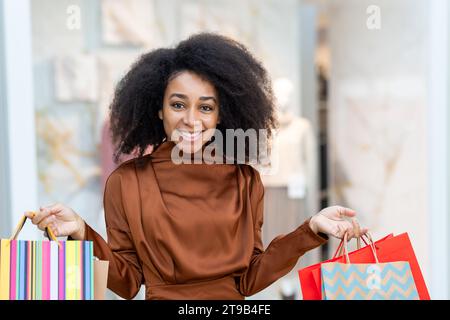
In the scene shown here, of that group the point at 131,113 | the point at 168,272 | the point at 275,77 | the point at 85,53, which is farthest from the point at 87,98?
the point at 168,272

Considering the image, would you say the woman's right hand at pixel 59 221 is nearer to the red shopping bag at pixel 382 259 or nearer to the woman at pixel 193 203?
the woman at pixel 193 203

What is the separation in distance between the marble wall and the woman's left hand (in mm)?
1482

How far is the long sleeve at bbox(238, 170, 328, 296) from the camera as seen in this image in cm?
159

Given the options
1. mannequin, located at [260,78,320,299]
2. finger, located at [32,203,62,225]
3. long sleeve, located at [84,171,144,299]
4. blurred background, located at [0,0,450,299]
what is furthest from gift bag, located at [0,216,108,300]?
mannequin, located at [260,78,320,299]

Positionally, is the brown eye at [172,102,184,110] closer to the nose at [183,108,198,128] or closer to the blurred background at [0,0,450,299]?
the nose at [183,108,198,128]

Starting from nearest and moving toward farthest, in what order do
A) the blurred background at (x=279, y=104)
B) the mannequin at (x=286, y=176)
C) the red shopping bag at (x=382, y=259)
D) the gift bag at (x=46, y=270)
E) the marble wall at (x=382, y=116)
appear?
the gift bag at (x=46, y=270), the red shopping bag at (x=382, y=259), the blurred background at (x=279, y=104), the marble wall at (x=382, y=116), the mannequin at (x=286, y=176)

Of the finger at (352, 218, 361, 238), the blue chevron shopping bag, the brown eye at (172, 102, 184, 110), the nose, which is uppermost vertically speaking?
the brown eye at (172, 102, 184, 110)

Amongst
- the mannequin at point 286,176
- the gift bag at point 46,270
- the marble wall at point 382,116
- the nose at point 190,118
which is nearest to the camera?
the gift bag at point 46,270

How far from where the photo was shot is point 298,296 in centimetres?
386

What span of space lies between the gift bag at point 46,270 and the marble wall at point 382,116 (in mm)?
1912

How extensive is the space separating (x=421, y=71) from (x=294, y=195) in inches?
40.6

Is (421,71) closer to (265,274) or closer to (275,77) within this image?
(275,77)

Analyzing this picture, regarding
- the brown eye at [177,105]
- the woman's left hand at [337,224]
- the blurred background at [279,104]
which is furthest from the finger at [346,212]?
the blurred background at [279,104]

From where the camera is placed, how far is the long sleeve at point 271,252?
1.59 metres
